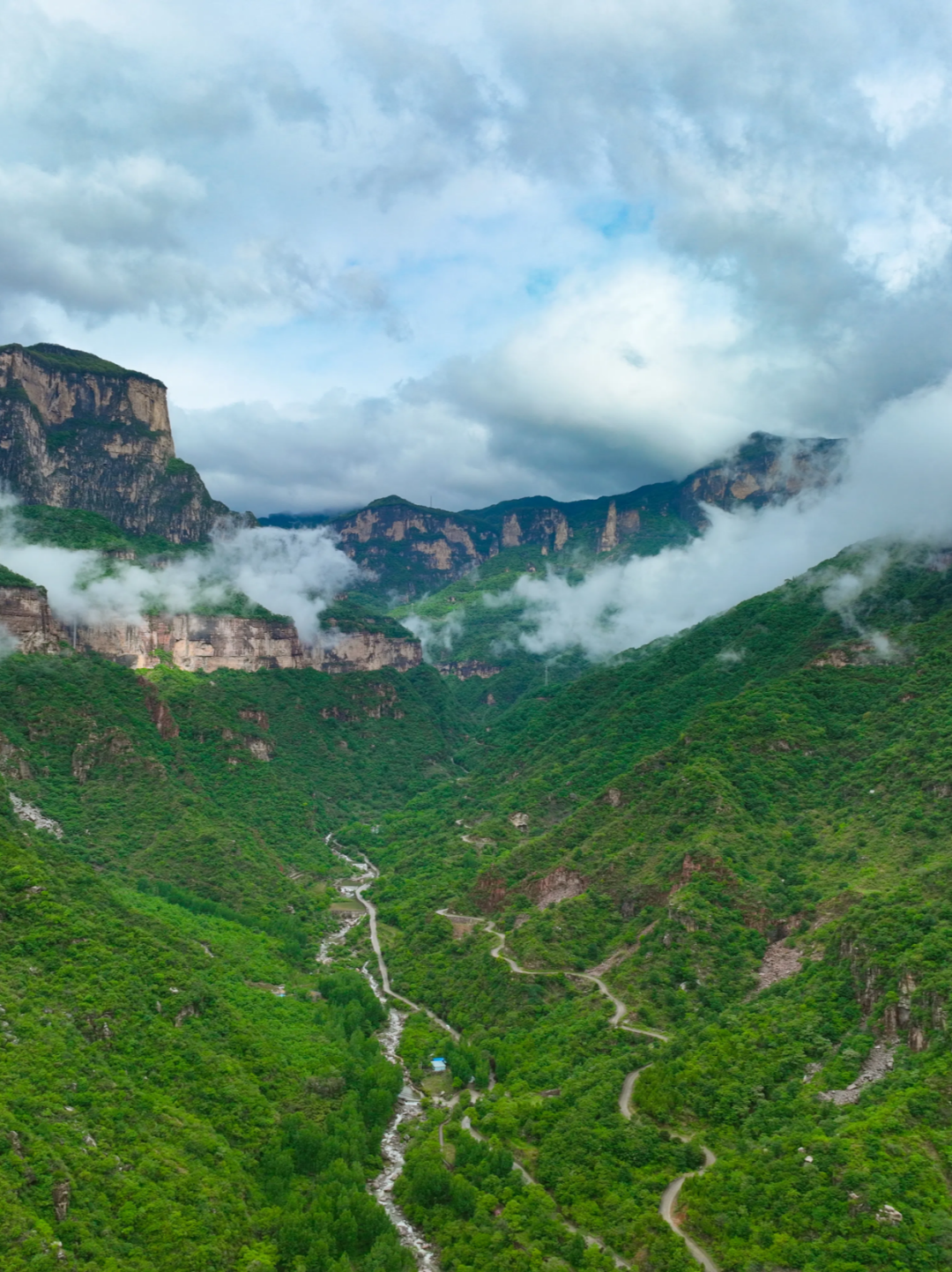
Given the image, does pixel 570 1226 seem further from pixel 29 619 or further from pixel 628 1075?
pixel 29 619

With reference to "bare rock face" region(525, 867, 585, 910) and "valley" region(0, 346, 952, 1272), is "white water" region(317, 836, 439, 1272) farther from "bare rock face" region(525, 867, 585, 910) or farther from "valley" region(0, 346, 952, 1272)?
"bare rock face" region(525, 867, 585, 910)

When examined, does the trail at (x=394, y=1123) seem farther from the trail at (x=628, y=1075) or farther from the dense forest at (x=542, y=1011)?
the trail at (x=628, y=1075)

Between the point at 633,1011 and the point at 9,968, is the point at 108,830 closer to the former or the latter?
the point at 9,968

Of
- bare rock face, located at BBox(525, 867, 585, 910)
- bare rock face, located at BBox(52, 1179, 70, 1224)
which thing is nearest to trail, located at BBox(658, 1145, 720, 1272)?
bare rock face, located at BBox(52, 1179, 70, 1224)

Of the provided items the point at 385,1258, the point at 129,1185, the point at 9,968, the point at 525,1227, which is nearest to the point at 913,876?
the point at 525,1227

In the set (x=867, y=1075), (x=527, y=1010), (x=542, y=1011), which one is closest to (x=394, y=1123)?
(x=527, y=1010)
